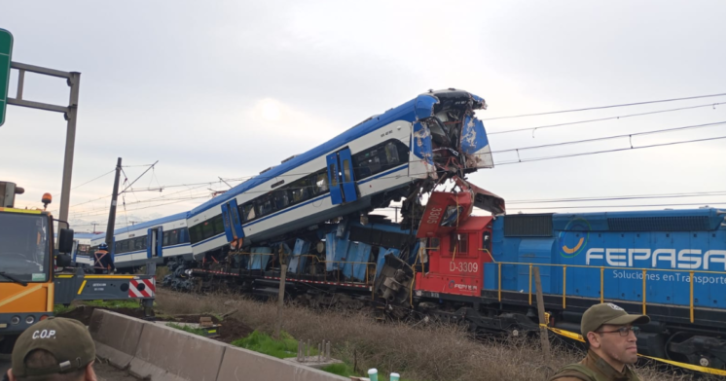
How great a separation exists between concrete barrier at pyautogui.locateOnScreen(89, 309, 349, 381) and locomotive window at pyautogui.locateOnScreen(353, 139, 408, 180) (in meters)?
8.37

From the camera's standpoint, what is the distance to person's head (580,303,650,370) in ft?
9.91

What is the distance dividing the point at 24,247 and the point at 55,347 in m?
7.60

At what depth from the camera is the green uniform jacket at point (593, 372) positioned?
273cm

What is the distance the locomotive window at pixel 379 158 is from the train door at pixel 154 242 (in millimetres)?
17632

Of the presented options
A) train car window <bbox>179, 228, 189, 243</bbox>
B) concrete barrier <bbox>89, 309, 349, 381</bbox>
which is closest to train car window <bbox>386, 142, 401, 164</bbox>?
concrete barrier <bbox>89, 309, 349, 381</bbox>

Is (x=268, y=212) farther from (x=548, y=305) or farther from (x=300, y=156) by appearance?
(x=548, y=305)

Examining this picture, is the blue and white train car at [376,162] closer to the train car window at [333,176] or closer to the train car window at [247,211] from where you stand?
the train car window at [333,176]

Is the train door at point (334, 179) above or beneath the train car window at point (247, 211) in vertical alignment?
above

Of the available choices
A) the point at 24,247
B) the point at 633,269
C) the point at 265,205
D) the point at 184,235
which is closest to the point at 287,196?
the point at 265,205

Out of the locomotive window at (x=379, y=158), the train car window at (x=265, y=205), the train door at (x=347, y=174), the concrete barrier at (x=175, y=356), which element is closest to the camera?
the concrete barrier at (x=175, y=356)

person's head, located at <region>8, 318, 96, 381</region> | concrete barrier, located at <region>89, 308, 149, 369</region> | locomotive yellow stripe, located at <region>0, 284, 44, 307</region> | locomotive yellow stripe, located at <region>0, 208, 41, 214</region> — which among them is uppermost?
locomotive yellow stripe, located at <region>0, 208, 41, 214</region>

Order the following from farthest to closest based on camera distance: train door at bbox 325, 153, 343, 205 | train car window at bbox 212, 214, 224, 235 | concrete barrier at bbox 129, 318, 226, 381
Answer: train car window at bbox 212, 214, 224, 235
train door at bbox 325, 153, 343, 205
concrete barrier at bbox 129, 318, 226, 381

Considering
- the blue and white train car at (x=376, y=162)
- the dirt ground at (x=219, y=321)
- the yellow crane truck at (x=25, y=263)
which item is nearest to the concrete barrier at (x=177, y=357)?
the dirt ground at (x=219, y=321)

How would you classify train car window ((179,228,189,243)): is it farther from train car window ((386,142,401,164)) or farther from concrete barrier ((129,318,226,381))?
concrete barrier ((129,318,226,381))
